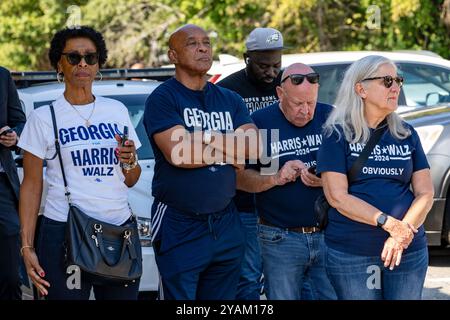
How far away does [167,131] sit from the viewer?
17.7 feet

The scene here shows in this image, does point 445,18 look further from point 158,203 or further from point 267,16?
point 158,203

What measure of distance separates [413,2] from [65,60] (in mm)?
14304

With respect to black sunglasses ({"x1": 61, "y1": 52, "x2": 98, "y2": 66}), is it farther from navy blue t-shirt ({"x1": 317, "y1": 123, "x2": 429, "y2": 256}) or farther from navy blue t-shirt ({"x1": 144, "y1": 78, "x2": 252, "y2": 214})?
navy blue t-shirt ({"x1": 317, "y1": 123, "x2": 429, "y2": 256})

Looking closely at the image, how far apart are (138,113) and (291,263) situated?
306 cm

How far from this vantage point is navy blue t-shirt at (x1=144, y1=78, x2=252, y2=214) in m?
5.37

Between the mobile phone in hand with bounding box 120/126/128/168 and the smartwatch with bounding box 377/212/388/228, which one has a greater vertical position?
the mobile phone in hand with bounding box 120/126/128/168

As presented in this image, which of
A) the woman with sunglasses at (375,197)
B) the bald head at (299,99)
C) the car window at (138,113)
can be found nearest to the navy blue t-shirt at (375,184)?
the woman with sunglasses at (375,197)

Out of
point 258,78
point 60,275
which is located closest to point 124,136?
point 60,275

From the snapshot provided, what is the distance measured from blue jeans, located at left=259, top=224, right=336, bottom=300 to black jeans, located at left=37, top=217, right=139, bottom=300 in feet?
3.20

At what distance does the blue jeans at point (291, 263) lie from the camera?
230 inches

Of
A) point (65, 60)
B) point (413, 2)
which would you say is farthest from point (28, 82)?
point (413, 2)

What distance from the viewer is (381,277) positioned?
16.7 feet

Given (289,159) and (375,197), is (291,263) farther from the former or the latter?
(375,197)

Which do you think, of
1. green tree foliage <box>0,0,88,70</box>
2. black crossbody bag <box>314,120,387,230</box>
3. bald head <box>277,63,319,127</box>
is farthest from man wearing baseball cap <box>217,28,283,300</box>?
green tree foliage <box>0,0,88,70</box>
